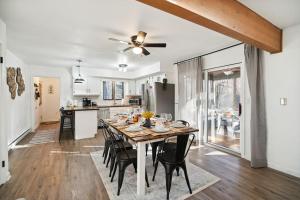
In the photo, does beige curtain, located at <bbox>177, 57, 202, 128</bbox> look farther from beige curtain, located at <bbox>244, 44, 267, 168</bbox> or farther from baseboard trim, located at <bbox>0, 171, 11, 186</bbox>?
baseboard trim, located at <bbox>0, 171, 11, 186</bbox>

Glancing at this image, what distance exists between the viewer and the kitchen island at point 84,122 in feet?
16.5

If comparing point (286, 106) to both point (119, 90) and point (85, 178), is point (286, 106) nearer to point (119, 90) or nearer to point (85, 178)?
point (85, 178)

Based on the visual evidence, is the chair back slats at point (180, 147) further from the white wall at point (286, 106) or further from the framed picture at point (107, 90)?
the framed picture at point (107, 90)

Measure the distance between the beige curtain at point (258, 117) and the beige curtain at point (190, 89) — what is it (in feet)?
4.96

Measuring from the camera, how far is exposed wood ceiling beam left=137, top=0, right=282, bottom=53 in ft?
5.16

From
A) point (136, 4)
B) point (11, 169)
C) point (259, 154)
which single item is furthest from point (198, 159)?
point (11, 169)

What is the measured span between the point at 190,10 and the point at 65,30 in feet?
7.85

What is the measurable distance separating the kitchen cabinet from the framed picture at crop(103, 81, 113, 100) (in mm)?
319

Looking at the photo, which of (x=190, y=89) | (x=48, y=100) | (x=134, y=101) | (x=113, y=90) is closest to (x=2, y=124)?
(x=190, y=89)

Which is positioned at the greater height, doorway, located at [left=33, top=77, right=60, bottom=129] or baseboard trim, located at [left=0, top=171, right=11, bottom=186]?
doorway, located at [left=33, top=77, right=60, bottom=129]

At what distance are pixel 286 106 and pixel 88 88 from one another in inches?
256

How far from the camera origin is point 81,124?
5.09 metres

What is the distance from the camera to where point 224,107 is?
4184 millimetres

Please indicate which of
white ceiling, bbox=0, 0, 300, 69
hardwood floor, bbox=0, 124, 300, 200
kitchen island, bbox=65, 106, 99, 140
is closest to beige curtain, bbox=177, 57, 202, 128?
white ceiling, bbox=0, 0, 300, 69
